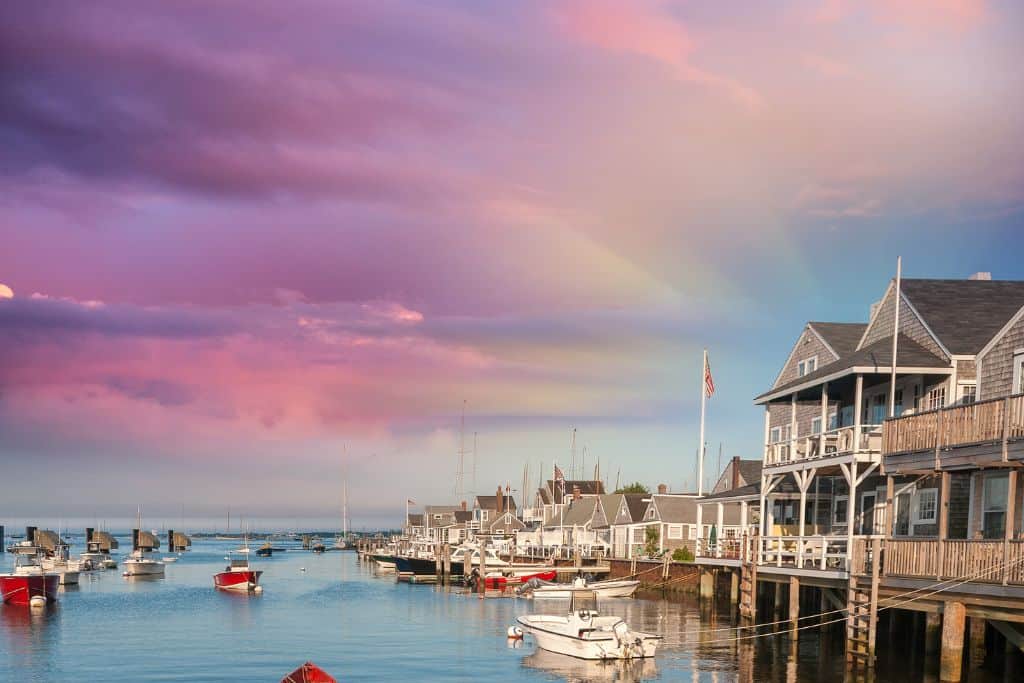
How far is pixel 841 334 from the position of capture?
177ft

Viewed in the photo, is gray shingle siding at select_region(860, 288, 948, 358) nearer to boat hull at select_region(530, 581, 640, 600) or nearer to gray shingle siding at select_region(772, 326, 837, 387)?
gray shingle siding at select_region(772, 326, 837, 387)


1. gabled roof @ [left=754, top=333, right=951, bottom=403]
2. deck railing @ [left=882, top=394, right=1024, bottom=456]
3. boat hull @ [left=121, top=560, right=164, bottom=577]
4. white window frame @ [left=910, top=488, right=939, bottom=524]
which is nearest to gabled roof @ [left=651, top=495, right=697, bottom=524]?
gabled roof @ [left=754, top=333, right=951, bottom=403]

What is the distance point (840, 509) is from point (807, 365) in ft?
27.7

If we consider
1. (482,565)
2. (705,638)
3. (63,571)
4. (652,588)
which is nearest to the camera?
(705,638)

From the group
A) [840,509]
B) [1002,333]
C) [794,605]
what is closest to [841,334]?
[840,509]

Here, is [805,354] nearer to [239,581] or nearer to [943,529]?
[943,529]

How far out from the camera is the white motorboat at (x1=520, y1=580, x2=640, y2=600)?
73562 millimetres

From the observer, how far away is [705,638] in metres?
49.6

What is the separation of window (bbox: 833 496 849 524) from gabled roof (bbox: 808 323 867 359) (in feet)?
21.1

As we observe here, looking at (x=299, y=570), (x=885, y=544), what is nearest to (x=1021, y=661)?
(x=885, y=544)

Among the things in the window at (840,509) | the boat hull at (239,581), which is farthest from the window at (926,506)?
the boat hull at (239,581)

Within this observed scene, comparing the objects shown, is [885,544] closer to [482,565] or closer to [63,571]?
[482,565]

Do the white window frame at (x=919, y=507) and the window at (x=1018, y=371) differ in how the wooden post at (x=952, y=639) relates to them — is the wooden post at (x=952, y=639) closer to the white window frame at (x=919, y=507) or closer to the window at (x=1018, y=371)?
the white window frame at (x=919, y=507)

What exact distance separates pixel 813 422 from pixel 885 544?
771 inches
